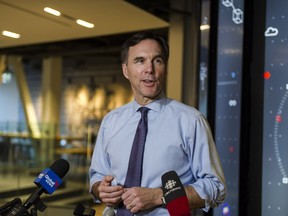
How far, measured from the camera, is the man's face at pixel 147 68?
1.60 meters

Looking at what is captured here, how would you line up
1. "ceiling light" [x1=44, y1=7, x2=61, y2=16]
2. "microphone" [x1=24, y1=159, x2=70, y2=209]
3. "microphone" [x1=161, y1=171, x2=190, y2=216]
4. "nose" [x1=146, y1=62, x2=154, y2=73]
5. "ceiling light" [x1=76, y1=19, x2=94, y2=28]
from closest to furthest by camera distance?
"microphone" [x1=161, y1=171, x2=190, y2=216], "microphone" [x1=24, y1=159, x2=70, y2=209], "nose" [x1=146, y1=62, x2=154, y2=73], "ceiling light" [x1=44, y1=7, x2=61, y2=16], "ceiling light" [x1=76, y1=19, x2=94, y2=28]

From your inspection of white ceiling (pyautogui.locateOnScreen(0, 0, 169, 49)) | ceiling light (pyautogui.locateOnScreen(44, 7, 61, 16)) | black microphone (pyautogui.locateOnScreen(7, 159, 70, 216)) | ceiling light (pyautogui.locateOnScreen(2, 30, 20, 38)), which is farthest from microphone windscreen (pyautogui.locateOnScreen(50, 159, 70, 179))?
ceiling light (pyautogui.locateOnScreen(2, 30, 20, 38))

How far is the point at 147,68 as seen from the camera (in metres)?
1.60

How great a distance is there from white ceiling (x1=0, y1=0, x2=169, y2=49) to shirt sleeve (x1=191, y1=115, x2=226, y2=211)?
142 inches

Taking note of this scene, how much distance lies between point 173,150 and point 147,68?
1.08ft

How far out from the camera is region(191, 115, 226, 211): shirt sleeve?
1.49 metres

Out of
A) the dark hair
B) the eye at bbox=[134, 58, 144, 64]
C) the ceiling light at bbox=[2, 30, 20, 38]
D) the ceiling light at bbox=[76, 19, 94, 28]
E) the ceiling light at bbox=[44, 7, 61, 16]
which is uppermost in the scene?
the ceiling light at bbox=[44, 7, 61, 16]

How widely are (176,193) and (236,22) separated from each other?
7.07 feet

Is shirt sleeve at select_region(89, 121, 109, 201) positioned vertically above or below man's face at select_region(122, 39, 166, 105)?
below

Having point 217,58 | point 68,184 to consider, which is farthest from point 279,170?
point 68,184

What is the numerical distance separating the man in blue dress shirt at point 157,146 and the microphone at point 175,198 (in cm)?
19

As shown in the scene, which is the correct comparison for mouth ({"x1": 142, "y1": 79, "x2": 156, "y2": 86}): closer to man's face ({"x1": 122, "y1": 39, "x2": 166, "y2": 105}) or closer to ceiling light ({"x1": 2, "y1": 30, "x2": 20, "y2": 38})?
man's face ({"x1": 122, "y1": 39, "x2": 166, "y2": 105})

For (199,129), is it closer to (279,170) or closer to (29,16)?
(279,170)

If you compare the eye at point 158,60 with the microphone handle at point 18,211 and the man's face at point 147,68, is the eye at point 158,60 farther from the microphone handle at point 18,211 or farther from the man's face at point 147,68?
the microphone handle at point 18,211
